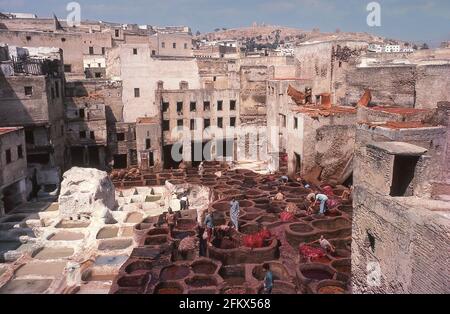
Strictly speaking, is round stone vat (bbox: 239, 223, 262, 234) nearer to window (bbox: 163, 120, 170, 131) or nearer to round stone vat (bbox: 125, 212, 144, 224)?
round stone vat (bbox: 125, 212, 144, 224)

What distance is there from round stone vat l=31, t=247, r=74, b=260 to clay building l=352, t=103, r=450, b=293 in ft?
45.0

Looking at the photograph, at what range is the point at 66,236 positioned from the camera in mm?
22344

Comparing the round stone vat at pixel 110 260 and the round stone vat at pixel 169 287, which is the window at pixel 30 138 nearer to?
the round stone vat at pixel 110 260

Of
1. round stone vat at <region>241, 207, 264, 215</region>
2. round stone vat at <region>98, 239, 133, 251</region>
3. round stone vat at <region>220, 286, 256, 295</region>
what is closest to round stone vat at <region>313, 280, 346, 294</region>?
round stone vat at <region>220, 286, 256, 295</region>

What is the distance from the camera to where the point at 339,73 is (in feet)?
106

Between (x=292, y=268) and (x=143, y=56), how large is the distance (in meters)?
30.7

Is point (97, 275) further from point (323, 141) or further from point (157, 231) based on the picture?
point (323, 141)

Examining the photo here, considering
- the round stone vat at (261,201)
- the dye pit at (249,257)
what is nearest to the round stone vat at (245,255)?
the dye pit at (249,257)

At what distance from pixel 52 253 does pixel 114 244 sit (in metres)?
2.92

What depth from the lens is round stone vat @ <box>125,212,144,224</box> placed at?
24.4 m

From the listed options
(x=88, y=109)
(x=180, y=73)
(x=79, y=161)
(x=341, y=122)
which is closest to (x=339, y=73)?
(x=341, y=122)

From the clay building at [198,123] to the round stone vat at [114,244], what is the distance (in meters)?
19.0

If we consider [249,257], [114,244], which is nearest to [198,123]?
[114,244]
